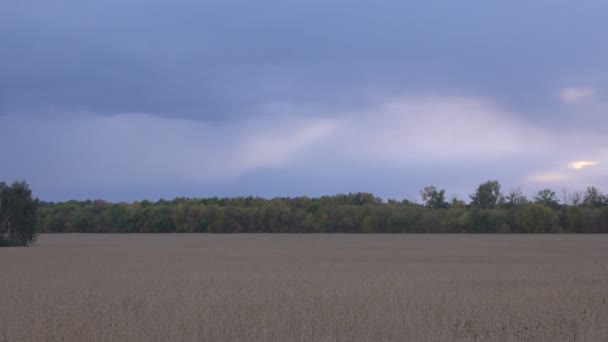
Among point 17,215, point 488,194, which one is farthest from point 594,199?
point 17,215

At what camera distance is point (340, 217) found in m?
132

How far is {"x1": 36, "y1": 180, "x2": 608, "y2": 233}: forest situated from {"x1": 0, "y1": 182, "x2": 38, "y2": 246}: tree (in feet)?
159

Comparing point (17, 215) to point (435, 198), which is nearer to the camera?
point (17, 215)

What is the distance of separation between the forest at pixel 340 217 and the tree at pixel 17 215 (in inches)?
1913

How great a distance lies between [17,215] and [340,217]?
72.3 m

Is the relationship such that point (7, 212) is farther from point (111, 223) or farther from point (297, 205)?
point (297, 205)

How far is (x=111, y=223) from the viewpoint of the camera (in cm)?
14100
